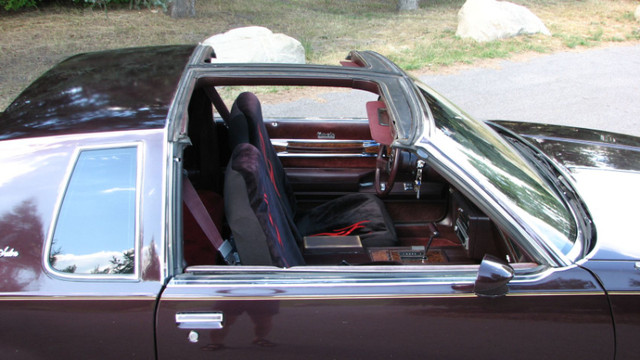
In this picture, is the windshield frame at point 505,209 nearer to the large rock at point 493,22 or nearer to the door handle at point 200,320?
the door handle at point 200,320

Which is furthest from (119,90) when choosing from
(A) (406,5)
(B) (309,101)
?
(A) (406,5)

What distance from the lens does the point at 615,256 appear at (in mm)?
1982

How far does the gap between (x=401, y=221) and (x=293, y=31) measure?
7.99 meters

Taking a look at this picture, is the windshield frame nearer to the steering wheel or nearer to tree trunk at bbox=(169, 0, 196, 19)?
the steering wheel

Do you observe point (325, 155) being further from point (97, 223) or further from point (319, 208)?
point (97, 223)

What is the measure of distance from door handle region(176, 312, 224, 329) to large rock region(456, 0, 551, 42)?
9.41 m

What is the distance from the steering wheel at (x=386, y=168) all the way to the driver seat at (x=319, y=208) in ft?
0.31

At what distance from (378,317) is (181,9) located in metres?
11.0

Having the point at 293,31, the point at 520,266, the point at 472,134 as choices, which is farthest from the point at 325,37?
the point at 520,266

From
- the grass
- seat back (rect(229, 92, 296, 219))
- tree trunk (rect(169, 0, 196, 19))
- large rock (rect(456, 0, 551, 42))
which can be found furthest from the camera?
tree trunk (rect(169, 0, 196, 19))

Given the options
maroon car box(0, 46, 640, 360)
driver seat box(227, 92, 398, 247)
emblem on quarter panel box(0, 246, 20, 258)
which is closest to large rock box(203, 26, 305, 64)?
driver seat box(227, 92, 398, 247)

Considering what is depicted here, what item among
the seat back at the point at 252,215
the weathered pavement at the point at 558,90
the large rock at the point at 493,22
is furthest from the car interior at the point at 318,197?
the large rock at the point at 493,22

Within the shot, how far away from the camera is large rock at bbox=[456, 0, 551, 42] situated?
10.1 meters

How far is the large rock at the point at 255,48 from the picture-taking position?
24.2 feet
